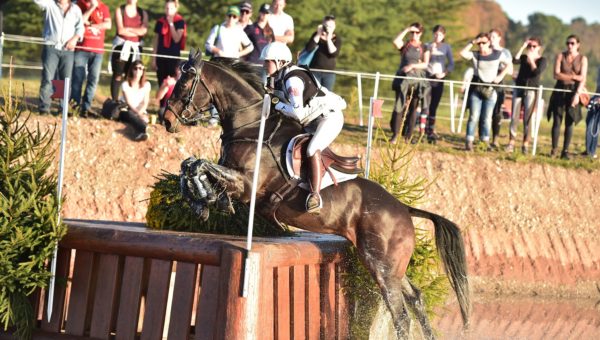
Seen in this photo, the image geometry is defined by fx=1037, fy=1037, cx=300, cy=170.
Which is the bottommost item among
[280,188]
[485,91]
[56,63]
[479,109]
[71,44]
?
[280,188]

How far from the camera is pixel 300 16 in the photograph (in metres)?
30.8

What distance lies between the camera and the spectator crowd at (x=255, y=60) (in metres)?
15.1

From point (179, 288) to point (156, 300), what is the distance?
22 cm

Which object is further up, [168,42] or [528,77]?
[528,77]

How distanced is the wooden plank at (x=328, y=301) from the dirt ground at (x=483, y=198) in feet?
20.6

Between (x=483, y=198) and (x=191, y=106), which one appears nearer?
(x=191, y=106)

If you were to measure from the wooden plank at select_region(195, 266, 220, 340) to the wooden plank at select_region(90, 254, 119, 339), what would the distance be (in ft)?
2.69

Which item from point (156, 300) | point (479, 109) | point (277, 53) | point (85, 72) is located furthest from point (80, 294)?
point (479, 109)

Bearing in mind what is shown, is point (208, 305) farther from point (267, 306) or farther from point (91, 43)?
point (91, 43)

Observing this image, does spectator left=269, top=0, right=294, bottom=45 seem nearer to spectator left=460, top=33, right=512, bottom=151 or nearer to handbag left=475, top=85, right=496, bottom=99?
spectator left=460, top=33, right=512, bottom=151

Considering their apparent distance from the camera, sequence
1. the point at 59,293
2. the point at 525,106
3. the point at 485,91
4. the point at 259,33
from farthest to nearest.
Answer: the point at 525,106
the point at 485,91
the point at 259,33
the point at 59,293

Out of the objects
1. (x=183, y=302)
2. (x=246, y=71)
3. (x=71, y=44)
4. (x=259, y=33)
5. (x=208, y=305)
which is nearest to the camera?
(x=208, y=305)

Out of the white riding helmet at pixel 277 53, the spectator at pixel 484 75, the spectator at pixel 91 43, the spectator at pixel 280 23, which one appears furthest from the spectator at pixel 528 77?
the white riding helmet at pixel 277 53

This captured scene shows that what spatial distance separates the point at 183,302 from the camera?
308 inches
